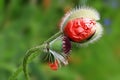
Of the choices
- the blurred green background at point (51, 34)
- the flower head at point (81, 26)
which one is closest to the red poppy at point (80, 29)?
the flower head at point (81, 26)

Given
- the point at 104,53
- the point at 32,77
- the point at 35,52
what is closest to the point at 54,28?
the point at 104,53

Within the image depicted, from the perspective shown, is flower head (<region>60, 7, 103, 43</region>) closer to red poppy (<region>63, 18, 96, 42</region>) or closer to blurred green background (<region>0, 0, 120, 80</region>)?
red poppy (<region>63, 18, 96, 42</region>)

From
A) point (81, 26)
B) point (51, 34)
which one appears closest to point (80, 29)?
point (81, 26)

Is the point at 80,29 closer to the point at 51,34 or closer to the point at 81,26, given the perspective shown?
the point at 81,26

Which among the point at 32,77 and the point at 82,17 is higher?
the point at 82,17

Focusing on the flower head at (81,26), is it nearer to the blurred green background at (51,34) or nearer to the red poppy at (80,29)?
the red poppy at (80,29)

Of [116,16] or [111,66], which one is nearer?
[111,66]

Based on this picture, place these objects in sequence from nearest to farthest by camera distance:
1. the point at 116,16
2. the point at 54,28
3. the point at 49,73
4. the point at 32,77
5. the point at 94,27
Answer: the point at 94,27 < the point at 32,77 < the point at 49,73 < the point at 54,28 < the point at 116,16

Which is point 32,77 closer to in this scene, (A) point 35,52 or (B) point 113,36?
(B) point 113,36
